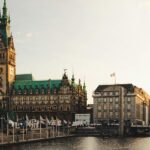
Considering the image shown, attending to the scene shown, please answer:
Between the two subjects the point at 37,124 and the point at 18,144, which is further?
the point at 37,124

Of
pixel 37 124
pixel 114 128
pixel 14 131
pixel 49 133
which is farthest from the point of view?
pixel 114 128

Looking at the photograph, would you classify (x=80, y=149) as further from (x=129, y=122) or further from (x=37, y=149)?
(x=129, y=122)

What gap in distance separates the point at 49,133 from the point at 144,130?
52.0m

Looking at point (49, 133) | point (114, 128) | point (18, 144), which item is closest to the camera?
point (18, 144)

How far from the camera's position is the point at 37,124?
163375 millimetres

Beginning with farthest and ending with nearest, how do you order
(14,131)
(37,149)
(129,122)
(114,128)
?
(129,122) → (114,128) → (14,131) → (37,149)

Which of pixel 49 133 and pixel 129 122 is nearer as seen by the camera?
pixel 49 133

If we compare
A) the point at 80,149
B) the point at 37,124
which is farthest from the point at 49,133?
the point at 80,149

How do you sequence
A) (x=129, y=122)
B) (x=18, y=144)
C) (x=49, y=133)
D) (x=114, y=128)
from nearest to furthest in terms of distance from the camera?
(x=18, y=144) → (x=49, y=133) → (x=114, y=128) → (x=129, y=122)

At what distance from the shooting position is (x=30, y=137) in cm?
13550

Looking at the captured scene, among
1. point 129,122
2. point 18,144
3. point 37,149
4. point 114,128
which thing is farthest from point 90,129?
point 37,149

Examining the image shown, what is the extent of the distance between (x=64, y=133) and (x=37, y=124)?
38.2 feet

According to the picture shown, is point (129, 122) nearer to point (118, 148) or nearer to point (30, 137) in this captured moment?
point (30, 137)

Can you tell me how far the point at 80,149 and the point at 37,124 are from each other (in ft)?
190
